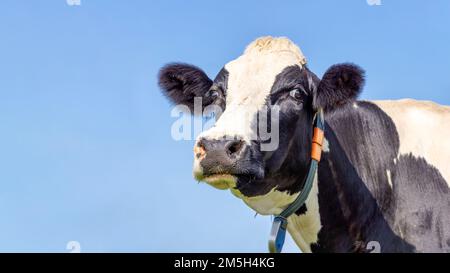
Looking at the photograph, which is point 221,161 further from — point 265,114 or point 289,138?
point 289,138

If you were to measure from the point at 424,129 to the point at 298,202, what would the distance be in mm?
1825

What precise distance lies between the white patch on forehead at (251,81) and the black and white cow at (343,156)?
13mm

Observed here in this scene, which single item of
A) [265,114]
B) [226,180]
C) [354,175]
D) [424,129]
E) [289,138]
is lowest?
[226,180]

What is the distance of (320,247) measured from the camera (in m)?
8.77

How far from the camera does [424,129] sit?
924 cm

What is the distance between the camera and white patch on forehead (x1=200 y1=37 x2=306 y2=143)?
785 cm

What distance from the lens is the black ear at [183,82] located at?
32.1 feet

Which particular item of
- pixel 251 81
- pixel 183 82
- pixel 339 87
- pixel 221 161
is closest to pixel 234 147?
pixel 221 161

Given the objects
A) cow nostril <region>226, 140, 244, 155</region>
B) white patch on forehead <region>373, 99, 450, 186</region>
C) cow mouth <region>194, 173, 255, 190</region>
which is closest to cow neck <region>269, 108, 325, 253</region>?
cow mouth <region>194, 173, 255, 190</region>

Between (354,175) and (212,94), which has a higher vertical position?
(212,94)

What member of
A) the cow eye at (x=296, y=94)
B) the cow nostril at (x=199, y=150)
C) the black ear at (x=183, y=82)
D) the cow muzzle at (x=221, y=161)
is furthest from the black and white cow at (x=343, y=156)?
the cow nostril at (x=199, y=150)

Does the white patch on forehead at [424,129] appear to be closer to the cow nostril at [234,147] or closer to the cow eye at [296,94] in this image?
the cow eye at [296,94]

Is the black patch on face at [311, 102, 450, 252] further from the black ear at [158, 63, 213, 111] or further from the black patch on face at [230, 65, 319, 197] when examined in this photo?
the black ear at [158, 63, 213, 111]
